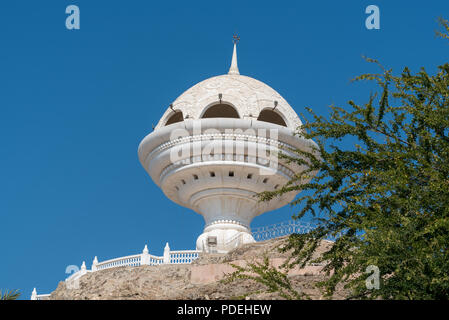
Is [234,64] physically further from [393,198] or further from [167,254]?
[393,198]

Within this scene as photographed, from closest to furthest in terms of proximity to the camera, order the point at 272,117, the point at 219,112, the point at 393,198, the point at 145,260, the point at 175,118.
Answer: the point at 393,198, the point at 145,260, the point at 175,118, the point at 272,117, the point at 219,112

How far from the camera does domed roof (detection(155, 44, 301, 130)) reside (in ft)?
127

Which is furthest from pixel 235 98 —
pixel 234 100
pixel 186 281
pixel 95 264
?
pixel 186 281

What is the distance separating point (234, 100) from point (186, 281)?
14754 mm

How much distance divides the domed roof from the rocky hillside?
33.2ft

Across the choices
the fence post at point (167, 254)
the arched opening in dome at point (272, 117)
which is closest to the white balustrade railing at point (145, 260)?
the fence post at point (167, 254)

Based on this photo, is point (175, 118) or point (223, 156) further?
point (175, 118)

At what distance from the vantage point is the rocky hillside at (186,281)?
22.3 meters

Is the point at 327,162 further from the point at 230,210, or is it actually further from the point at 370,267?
the point at 230,210

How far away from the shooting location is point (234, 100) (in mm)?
38875

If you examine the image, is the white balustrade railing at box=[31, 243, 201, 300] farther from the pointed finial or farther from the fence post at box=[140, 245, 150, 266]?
the pointed finial

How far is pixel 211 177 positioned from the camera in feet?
124

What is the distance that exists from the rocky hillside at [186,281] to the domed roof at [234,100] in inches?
399

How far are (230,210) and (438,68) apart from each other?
69.7ft
